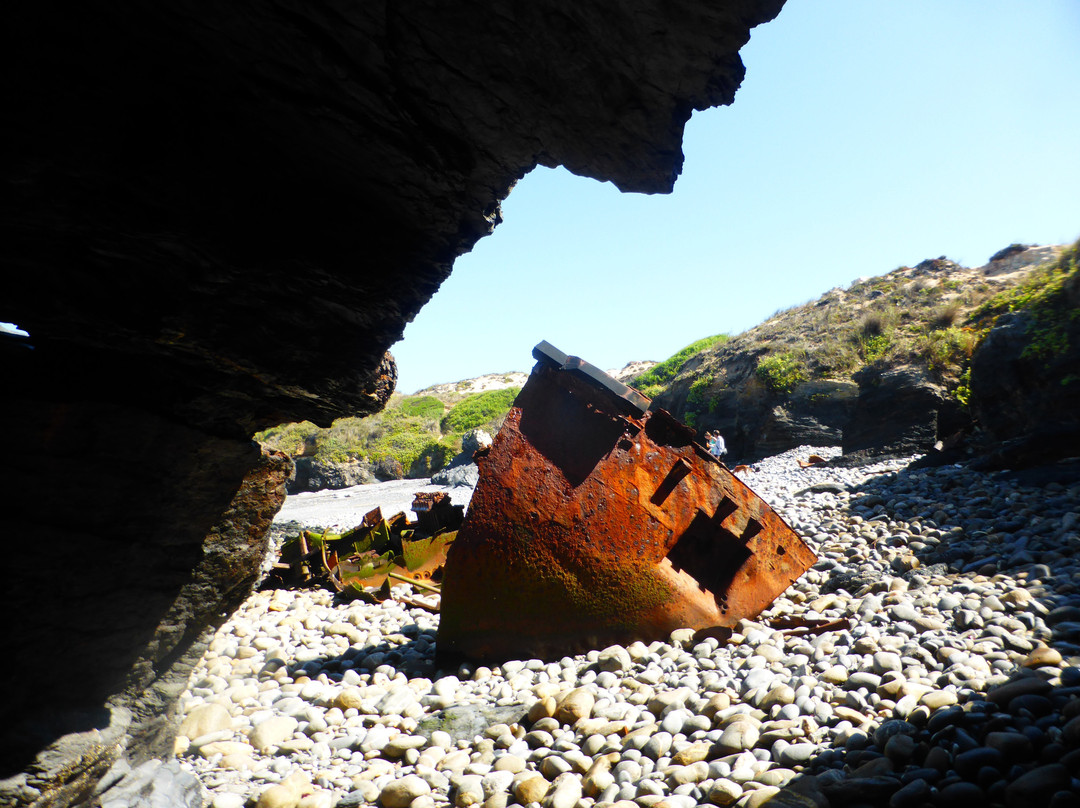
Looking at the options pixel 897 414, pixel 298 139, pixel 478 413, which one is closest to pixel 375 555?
pixel 298 139

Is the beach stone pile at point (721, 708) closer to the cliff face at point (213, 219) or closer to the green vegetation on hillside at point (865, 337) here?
the cliff face at point (213, 219)

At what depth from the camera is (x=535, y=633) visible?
13.4 feet

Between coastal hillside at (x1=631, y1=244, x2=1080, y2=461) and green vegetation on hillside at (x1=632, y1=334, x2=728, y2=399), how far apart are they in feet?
1.66

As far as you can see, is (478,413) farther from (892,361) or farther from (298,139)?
(298,139)

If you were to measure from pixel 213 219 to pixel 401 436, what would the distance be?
25.9 m

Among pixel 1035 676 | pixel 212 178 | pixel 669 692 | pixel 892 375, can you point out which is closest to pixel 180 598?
pixel 212 178

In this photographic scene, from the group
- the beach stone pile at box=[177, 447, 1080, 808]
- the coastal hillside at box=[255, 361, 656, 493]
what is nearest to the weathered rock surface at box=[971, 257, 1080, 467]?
the beach stone pile at box=[177, 447, 1080, 808]

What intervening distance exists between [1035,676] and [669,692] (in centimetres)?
167

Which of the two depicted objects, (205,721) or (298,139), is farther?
(205,721)

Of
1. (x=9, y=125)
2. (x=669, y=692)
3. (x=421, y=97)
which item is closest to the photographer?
(x=9, y=125)

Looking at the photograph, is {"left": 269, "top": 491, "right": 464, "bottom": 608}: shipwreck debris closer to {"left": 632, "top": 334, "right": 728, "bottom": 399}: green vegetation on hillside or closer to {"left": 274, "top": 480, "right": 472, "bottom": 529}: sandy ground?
{"left": 274, "top": 480, "right": 472, "bottom": 529}: sandy ground

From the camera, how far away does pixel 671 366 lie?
2761 cm

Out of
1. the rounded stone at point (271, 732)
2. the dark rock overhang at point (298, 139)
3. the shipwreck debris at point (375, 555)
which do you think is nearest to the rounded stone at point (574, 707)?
the rounded stone at point (271, 732)

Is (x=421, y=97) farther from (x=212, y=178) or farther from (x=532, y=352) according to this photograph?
(x=532, y=352)
